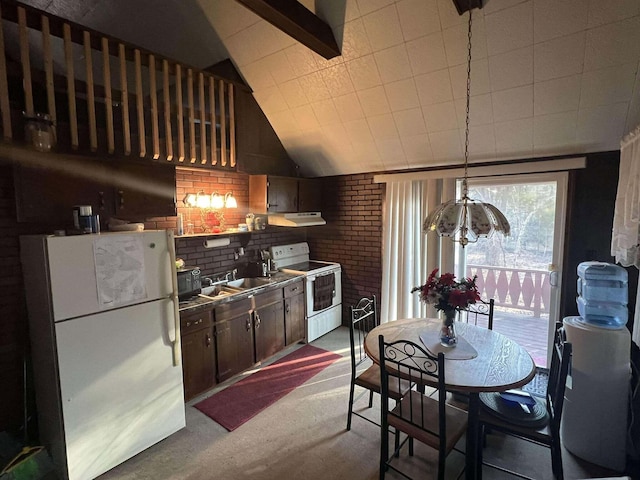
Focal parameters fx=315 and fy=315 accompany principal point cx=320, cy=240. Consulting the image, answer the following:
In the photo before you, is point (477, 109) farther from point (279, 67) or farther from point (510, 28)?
point (279, 67)

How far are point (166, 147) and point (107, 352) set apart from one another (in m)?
1.73

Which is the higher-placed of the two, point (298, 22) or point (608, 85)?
point (298, 22)

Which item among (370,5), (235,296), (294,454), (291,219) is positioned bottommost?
(294,454)

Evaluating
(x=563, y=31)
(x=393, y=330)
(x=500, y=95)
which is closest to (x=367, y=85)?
(x=500, y=95)

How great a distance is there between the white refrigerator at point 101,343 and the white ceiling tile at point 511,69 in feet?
9.13

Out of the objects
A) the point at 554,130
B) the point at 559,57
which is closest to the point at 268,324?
the point at 554,130

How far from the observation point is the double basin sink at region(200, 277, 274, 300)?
3.18 metres

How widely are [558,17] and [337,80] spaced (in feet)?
5.52

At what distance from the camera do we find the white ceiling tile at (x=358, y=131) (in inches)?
133

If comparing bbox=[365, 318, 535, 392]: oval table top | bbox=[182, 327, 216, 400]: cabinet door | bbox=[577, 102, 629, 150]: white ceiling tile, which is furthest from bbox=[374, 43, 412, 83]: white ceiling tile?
bbox=[182, 327, 216, 400]: cabinet door

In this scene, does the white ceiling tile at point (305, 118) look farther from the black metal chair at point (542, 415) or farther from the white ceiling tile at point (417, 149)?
the black metal chair at point (542, 415)

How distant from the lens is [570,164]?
9.30ft

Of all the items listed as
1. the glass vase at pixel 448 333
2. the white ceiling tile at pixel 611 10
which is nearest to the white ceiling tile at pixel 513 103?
the white ceiling tile at pixel 611 10

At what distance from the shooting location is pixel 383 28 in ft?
8.02
